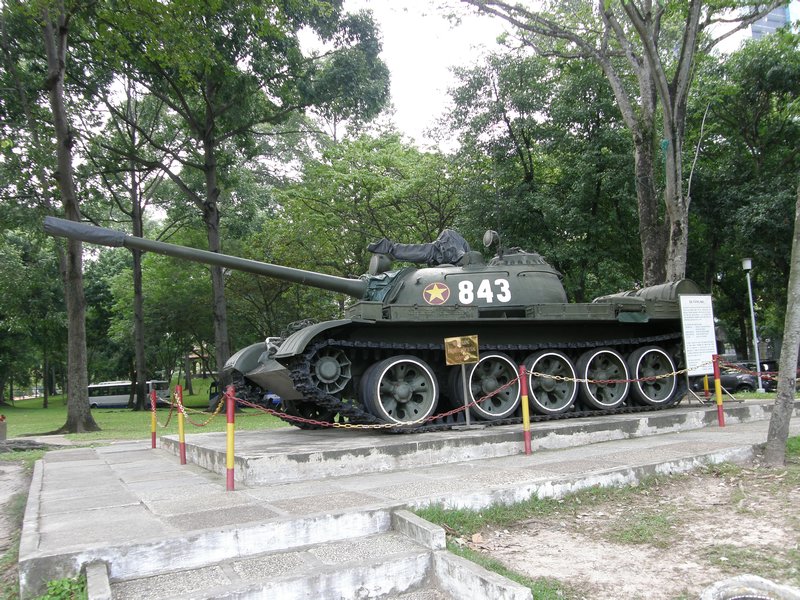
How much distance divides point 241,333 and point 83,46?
17.0 metres

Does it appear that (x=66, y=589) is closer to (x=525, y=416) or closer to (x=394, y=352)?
(x=525, y=416)

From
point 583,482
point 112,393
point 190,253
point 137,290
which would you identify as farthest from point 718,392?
point 112,393

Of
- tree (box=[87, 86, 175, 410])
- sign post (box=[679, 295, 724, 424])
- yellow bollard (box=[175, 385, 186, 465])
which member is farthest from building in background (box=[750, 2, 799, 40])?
tree (box=[87, 86, 175, 410])

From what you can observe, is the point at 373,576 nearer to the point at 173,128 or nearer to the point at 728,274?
the point at 173,128

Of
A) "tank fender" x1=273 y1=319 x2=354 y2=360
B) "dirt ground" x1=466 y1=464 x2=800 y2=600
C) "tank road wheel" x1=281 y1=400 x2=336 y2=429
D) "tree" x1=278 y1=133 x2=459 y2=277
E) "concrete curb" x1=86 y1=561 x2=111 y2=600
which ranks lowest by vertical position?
"dirt ground" x1=466 y1=464 x2=800 y2=600

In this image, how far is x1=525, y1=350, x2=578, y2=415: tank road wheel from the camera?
1049cm

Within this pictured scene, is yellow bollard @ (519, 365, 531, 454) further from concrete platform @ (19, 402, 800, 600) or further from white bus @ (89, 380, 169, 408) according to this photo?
white bus @ (89, 380, 169, 408)

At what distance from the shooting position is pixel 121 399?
48094 millimetres

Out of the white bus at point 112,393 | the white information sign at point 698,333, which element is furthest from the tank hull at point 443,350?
the white bus at point 112,393

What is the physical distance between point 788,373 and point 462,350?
393 cm

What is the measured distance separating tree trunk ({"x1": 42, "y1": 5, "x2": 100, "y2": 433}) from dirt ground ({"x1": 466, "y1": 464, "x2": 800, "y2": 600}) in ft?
48.1

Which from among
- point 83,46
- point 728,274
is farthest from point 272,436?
point 728,274

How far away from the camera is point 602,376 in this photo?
11297mm

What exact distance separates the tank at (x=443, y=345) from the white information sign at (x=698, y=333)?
332 millimetres
